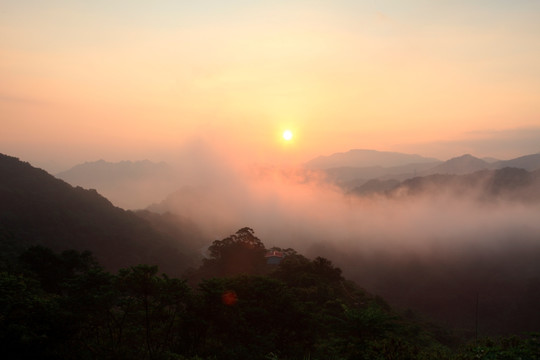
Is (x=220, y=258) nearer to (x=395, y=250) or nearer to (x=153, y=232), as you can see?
(x=153, y=232)

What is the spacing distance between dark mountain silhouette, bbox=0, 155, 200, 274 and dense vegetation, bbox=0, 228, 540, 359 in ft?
192

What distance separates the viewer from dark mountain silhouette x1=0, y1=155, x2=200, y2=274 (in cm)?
8650

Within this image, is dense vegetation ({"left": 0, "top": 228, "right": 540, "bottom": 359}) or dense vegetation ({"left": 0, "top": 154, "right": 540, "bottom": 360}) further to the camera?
dense vegetation ({"left": 0, "top": 154, "right": 540, "bottom": 360})

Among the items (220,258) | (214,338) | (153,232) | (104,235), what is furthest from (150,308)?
(153,232)

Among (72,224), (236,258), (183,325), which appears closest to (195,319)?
(183,325)

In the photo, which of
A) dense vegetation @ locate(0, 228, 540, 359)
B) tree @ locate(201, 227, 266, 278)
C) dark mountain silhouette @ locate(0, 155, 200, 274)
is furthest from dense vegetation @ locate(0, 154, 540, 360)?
dark mountain silhouette @ locate(0, 155, 200, 274)

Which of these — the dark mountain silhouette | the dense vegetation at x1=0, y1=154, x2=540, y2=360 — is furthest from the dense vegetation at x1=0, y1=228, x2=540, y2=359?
the dark mountain silhouette

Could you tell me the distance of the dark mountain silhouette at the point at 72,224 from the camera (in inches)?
3406

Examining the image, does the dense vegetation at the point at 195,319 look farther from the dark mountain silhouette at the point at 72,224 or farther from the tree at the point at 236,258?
the dark mountain silhouette at the point at 72,224

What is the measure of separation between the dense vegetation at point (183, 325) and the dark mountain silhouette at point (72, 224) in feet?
192

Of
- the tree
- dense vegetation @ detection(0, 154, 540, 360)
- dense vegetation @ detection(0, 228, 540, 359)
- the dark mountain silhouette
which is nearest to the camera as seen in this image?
dense vegetation @ detection(0, 228, 540, 359)

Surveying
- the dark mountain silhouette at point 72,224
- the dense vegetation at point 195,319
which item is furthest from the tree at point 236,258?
the dark mountain silhouette at point 72,224

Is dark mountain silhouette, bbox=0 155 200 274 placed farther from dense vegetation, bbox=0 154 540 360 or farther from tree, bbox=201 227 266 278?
tree, bbox=201 227 266 278

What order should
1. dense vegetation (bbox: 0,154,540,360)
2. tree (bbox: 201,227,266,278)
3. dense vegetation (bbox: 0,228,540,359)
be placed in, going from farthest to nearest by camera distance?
tree (bbox: 201,227,266,278) → dense vegetation (bbox: 0,154,540,360) → dense vegetation (bbox: 0,228,540,359)
